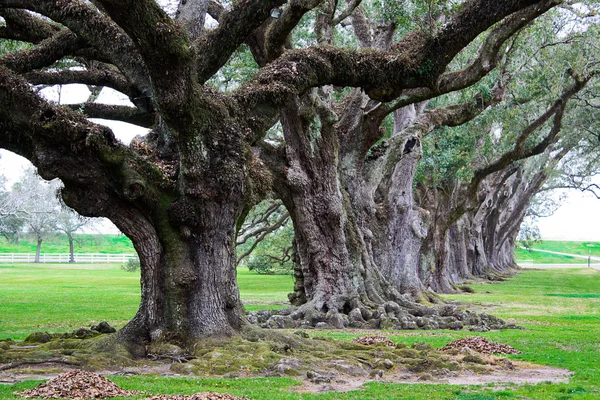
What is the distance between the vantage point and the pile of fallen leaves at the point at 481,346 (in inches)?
452

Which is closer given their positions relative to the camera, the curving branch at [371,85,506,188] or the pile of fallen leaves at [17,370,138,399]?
the pile of fallen leaves at [17,370,138,399]

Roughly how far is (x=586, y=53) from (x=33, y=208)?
56909 mm

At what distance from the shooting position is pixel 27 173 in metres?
76.2

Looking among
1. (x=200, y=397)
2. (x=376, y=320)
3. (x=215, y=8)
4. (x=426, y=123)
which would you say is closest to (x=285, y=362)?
(x=200, y=397)

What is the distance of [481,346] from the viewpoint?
38.0ft

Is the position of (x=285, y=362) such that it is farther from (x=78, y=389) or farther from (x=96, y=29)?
(x=96, y=29)

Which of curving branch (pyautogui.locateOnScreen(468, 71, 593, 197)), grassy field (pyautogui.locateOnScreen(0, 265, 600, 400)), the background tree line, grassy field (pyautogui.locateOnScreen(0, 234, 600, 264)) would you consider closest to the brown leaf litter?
grassy field (pyautogui.locateOnScreen(0, 265, 600, 400))

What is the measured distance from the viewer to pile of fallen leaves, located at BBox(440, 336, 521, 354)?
1147 centimetres

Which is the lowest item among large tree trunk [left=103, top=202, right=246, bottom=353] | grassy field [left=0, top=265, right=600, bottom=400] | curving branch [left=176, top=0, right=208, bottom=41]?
grassy field [left=0, top=265, right=600, bottom=400]

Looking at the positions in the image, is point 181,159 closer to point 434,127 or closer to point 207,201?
point 207,201

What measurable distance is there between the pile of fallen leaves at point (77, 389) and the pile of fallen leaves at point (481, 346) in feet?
19.2

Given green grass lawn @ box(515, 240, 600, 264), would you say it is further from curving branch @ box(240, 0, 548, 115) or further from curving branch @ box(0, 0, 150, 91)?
curving branch @ box(0, 0, 150, 91)

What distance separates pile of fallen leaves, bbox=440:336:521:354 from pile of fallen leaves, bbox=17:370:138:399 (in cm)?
585

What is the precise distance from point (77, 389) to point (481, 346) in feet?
22.3
